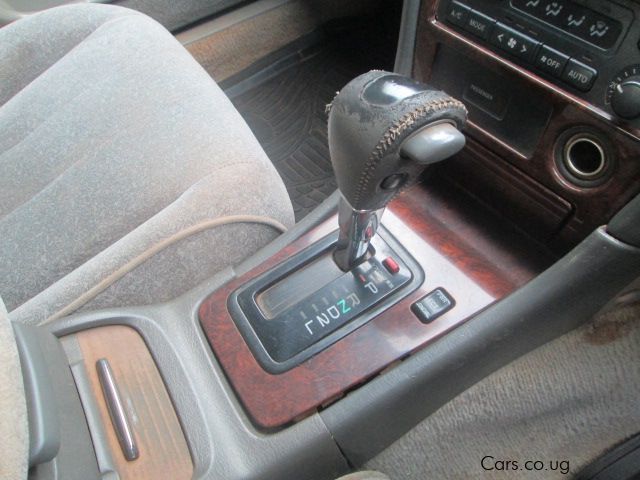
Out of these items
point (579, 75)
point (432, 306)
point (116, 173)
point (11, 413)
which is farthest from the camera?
point (116, 173)

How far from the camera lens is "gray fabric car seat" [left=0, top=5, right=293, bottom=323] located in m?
0.67

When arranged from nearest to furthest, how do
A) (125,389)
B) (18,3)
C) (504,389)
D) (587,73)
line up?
(587,73) → (125,389) → (504,389) → (18,3)

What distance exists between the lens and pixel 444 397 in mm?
A: 665

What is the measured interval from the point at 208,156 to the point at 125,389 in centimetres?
34

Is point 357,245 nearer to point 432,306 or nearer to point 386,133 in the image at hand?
point 432,306

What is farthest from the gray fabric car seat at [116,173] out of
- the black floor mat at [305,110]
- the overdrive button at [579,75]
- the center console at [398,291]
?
the black floor mat at [305,110]

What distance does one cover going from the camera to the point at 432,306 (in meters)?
0.62

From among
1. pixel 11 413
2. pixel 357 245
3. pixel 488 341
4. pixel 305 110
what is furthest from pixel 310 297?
pixel 305 110

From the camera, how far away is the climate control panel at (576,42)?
0.48 m

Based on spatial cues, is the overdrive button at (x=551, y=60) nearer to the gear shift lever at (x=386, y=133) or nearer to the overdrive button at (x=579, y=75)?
the overdrive button at (x=579, y=75)

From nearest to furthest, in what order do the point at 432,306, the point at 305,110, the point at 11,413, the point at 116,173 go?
the point at 11,413
the point at 432,306
the point at 116,173
the point at 305,110

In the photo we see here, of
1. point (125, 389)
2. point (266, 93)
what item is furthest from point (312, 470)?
point (266, 93)

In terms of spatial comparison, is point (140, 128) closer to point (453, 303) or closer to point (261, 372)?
point (261, 372)

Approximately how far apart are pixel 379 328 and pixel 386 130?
28 cm
